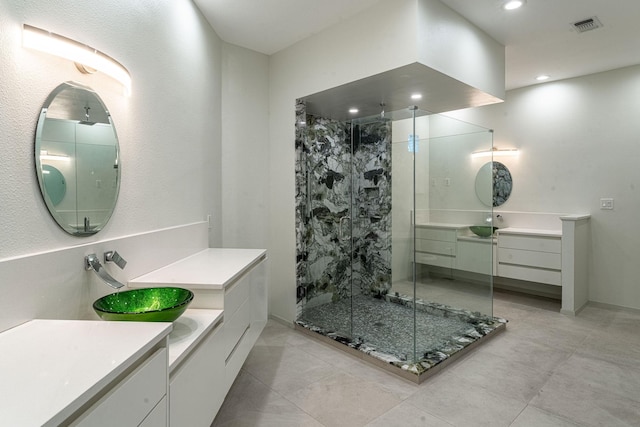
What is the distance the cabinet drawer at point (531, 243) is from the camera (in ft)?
12.7

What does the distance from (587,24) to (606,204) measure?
213cm

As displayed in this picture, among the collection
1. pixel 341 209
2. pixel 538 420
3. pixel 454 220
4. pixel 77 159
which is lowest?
pixel 538 420

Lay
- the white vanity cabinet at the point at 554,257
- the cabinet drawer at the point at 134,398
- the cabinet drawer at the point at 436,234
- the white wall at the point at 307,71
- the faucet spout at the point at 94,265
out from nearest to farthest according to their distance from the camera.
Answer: the cabinet drawer at the point at 134,398
the faucet spout at the point at 94,265
the white wall at the point at 307,71
the cabinet drawer at the point at 436,234
the white vanity cabinet at the point at 554,257

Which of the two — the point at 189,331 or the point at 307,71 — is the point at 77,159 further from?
the point at 307,71

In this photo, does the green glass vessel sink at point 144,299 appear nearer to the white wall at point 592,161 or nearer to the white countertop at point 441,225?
the white countertop at point 441,225

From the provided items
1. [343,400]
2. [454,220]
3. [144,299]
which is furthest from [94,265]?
[454,220]

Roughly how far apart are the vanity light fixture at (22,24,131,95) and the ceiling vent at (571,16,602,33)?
350 centimetres

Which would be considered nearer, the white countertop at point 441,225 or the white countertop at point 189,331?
the white countertop at point 189,331

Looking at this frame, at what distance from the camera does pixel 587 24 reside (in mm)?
2916

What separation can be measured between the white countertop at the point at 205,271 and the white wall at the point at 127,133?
9 centimetres

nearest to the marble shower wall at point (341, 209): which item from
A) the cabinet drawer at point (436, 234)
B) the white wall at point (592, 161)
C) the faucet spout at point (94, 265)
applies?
the cabinet drawer at point (436, 234)

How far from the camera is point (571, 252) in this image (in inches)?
146

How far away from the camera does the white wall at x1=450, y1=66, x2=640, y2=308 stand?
12.7ft

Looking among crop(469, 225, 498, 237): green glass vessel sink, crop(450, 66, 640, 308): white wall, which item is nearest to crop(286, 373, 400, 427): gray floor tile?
crop(469, 225, 498, 237): green glass vessel sink
